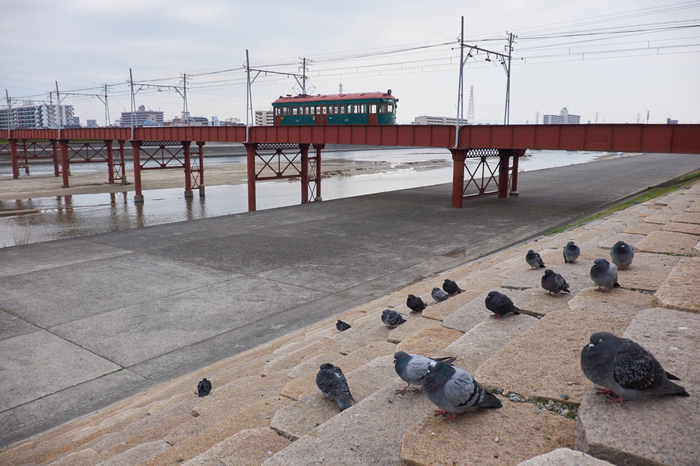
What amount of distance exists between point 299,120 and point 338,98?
4.62 m

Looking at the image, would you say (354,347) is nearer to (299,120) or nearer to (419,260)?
(419,260)

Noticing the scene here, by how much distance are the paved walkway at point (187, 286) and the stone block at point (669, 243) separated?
6.86 m

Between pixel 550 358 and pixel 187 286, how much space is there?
12448 millimetres

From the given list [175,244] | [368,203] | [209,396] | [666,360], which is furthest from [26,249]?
[666,360]

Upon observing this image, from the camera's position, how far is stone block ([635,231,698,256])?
9758mm

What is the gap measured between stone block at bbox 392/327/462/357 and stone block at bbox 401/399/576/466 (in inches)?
86.1

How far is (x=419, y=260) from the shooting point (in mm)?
18375

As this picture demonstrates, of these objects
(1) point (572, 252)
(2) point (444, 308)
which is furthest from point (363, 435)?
(1) point (572, 252)

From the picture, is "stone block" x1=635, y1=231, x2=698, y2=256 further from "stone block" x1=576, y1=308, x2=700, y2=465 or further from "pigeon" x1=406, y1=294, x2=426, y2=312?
"stone block" x1=576, y1=308, x2=700, y2=465

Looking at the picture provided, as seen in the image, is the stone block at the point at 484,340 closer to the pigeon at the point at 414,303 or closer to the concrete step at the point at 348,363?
the concrete step at the point at 348,363

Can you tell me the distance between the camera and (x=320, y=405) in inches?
218

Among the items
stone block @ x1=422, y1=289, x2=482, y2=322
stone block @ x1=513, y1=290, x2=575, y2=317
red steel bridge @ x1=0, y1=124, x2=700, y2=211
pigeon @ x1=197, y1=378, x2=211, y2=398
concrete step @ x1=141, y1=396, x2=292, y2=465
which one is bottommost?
pigeon @ x1=197, y1=378, x2=211, y2=398

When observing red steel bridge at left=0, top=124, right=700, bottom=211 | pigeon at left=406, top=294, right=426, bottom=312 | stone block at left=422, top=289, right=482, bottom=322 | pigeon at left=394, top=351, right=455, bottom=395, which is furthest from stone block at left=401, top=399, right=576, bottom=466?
red steel bridge at left=0, top=124, right=700, bottom=211

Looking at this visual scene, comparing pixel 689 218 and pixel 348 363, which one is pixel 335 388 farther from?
pixel 689 218
